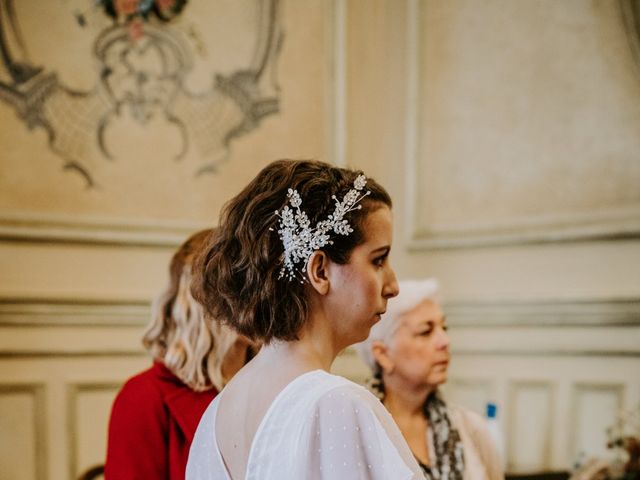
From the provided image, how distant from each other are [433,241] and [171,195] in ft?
4.41

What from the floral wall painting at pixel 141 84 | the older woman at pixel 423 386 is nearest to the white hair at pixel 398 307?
the older woman at pixel 423 386

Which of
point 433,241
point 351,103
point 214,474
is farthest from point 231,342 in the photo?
point 351,103

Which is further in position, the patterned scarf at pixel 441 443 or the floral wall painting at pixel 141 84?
the floral wall painting at pixel 141 84

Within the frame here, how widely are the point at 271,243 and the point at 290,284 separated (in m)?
0.08

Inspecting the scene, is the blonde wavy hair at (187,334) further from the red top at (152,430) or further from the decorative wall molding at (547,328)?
the decorative wall molding at (547,328)

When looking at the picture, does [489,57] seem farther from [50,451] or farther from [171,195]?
[50,451]

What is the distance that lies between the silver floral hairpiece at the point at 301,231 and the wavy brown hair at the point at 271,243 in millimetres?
11

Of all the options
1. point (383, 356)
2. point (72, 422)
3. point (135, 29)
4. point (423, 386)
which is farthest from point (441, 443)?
point (135, 29)

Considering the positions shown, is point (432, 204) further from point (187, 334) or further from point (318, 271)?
point (318, 271)

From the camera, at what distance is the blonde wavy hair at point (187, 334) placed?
174cm

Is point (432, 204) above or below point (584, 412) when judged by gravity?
above

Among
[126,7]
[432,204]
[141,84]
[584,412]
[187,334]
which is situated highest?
[126,7]

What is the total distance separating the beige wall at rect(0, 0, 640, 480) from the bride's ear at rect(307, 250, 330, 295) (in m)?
1.86

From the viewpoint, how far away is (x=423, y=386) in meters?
2.01
